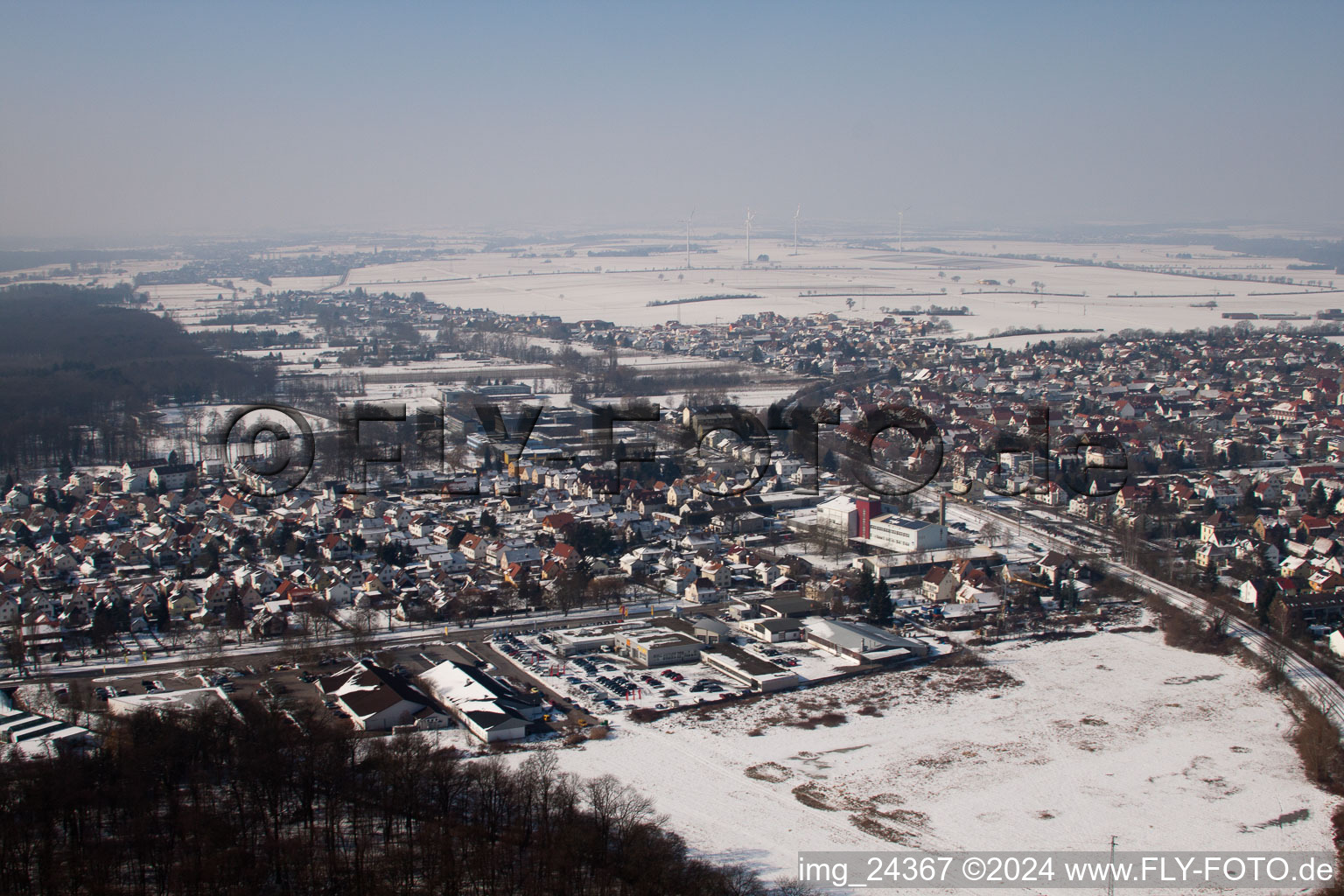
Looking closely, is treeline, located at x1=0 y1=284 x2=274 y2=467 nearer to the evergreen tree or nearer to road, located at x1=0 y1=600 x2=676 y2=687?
road, located at x1=0 y1=600 x2=676 y2=687

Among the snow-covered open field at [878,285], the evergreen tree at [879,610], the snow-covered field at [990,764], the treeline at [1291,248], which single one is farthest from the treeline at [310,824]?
the treeline at [1291,248]

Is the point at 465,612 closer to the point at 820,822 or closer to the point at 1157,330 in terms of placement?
the point at 820,822

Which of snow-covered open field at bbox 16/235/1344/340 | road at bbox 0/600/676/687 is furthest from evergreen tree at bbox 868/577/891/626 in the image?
snow-covered open field at bbox 16/235/1344/340

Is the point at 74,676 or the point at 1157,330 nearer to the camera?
the point at 74,676

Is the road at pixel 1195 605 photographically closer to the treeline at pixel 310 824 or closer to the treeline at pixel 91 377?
the treeline at pixel 310 824

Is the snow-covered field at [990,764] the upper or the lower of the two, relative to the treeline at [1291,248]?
lower

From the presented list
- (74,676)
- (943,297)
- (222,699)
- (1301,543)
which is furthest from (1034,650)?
(943,297)

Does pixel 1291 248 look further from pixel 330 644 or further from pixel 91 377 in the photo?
pixel 330 644
